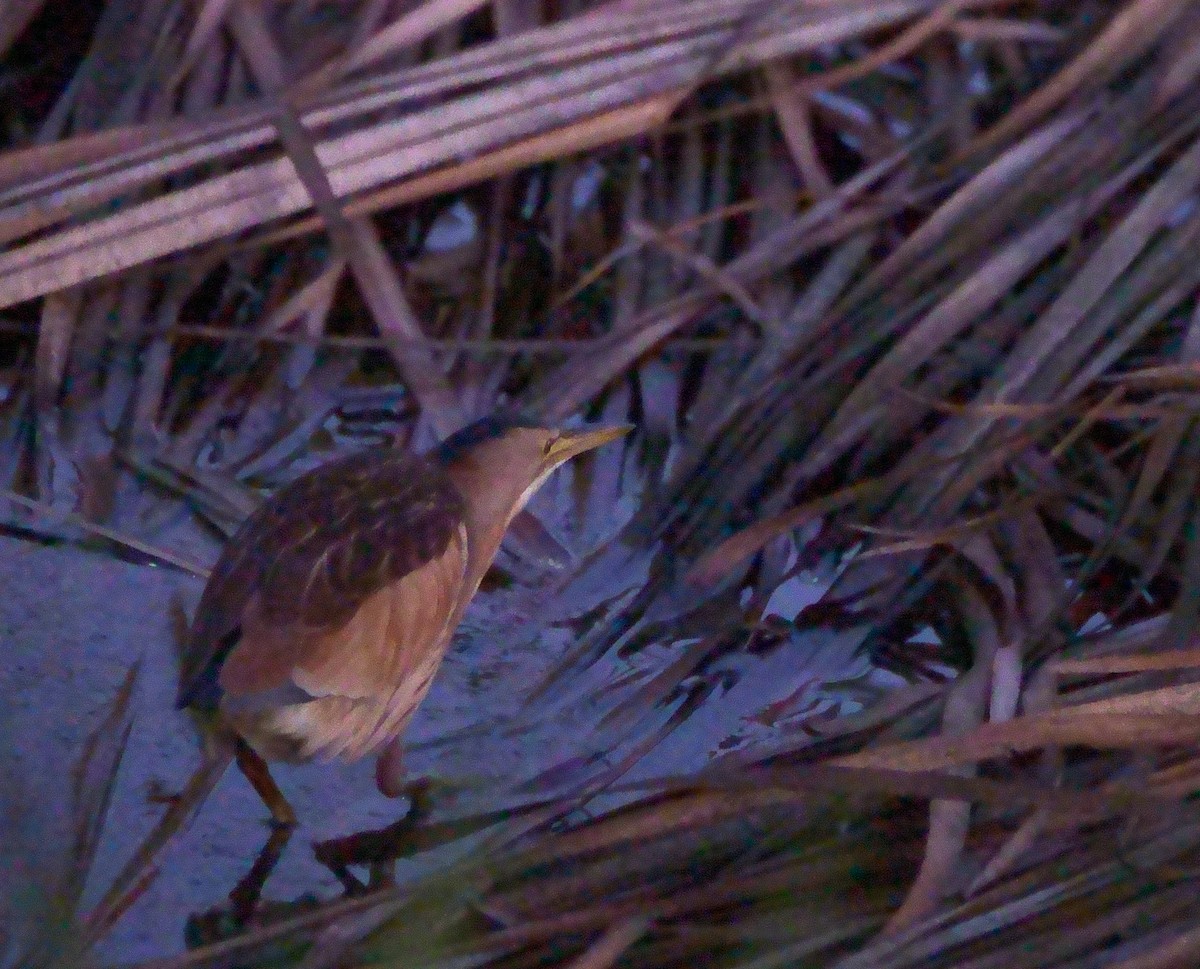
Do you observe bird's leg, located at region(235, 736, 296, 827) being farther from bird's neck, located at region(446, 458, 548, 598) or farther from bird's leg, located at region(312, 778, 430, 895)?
bird's neck, located at region(446, 458, 548, 598)

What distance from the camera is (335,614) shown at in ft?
4.52

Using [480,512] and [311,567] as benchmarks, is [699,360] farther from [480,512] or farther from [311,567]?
[311,567]

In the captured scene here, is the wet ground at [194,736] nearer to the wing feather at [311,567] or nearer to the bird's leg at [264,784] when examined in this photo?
the bird's leg at [264,784]

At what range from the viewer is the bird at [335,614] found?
1.33 metres

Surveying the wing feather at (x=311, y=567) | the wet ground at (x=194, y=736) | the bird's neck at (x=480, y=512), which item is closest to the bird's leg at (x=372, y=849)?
the wet ground at (x=194, y=736)

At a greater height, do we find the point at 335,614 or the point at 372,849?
the point at 335,614

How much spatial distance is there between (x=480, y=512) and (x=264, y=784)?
→ 1.31 feet

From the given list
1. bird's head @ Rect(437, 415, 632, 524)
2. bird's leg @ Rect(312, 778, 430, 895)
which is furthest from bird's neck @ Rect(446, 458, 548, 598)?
bird's leg @ Rect(312, 778, 430, 895)

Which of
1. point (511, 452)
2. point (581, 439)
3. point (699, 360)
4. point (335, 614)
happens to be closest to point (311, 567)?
point (335, 614)

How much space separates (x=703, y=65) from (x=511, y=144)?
26 cm

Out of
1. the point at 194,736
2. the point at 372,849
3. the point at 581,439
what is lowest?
the point at 372,849

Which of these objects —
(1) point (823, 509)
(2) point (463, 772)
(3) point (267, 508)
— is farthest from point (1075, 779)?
(3) point (267, 508)

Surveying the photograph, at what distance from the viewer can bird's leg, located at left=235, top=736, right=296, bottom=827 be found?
4.67ft

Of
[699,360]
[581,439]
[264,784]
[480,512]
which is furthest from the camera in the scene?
[699,360]
